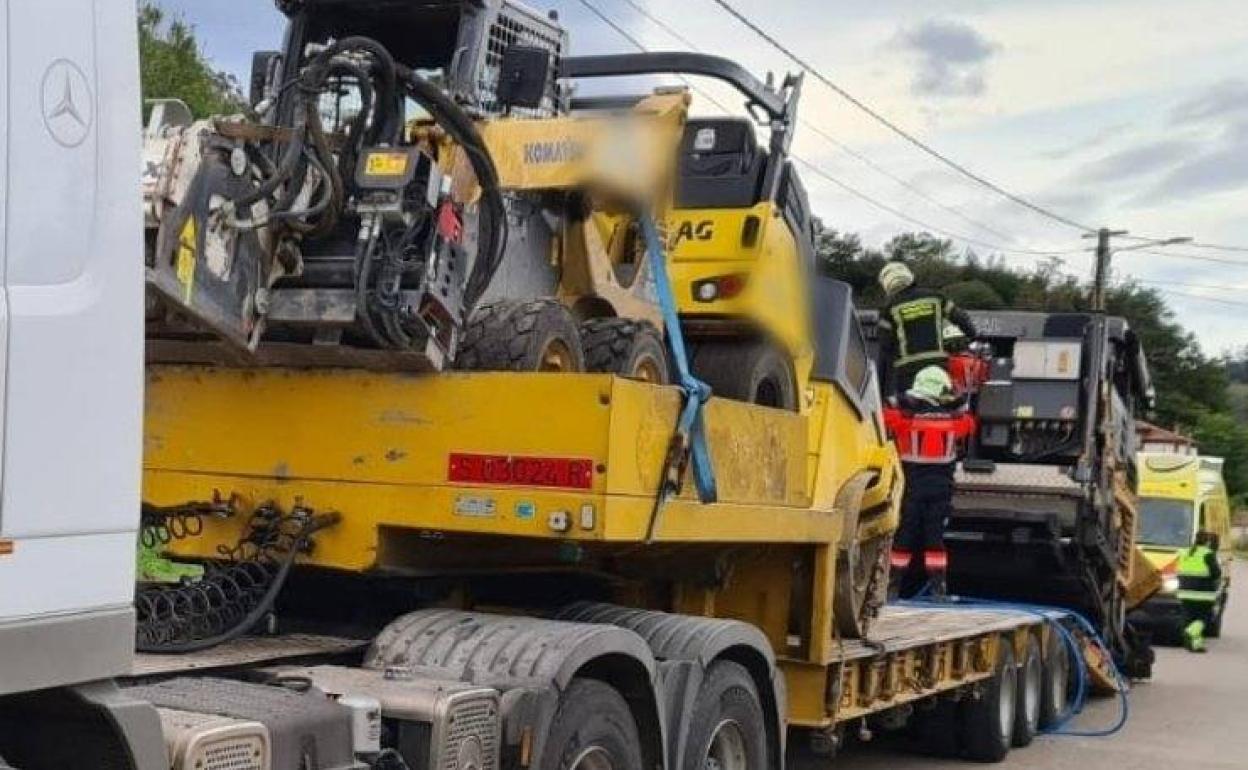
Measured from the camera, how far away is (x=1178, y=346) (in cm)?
6344

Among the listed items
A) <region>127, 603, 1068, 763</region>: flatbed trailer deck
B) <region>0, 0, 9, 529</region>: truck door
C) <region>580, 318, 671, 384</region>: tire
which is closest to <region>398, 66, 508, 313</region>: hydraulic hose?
<region>580, 318, 671, 384</region>: tire

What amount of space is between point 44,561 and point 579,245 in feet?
11.2

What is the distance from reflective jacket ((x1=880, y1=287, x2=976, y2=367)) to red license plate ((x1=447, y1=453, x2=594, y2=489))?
20.1 feet

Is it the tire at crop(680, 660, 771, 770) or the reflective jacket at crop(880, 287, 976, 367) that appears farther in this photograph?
the reflective jacket at crop(880, 287, 976, 367)

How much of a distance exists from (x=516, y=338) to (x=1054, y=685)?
7.62m

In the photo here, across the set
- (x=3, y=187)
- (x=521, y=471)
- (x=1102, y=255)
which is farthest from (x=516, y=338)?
(x=1102, y=255)

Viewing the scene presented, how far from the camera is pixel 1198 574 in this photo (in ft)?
63.4

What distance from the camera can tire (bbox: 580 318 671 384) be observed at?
5.70 metres

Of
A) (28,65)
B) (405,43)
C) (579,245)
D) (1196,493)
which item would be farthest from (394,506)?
(1196,493)

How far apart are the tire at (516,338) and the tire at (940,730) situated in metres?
5.59

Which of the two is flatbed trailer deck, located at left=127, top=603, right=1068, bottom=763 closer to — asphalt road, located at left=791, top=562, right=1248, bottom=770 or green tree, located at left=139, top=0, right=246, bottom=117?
asphalt road, located at left=791, top=562, right=1248, bottom=770

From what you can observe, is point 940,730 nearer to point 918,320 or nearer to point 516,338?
point 918,320

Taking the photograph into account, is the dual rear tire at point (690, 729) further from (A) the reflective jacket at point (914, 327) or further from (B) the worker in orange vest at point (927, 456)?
(A) the reflective jacket at point (914, 327)

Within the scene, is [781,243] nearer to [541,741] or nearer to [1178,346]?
[541,741]
